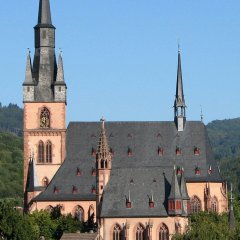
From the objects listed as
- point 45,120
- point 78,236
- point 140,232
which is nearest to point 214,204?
point 140,232

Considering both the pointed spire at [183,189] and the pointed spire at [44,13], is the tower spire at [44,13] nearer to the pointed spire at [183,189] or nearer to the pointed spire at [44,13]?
the pointed spire at [44,13]

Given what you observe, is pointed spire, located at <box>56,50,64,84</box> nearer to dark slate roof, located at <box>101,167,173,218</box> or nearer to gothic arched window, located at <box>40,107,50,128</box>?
gothic arched window, located at <box>40,107,50,128</box>

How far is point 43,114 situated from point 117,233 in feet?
72.8

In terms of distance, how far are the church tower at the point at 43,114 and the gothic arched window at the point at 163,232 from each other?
65.7ft

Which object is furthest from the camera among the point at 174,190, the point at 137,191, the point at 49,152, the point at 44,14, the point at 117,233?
the point at 44,14

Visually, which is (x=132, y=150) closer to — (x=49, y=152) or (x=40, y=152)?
(x=49, y=152)

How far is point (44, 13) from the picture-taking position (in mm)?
146375

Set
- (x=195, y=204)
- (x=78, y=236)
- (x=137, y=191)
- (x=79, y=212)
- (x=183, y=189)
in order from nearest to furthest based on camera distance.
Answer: (x=78, y=236), (x=137, y=191), (x=183, y=189), (x=195, y=204), (x=79, y=212)

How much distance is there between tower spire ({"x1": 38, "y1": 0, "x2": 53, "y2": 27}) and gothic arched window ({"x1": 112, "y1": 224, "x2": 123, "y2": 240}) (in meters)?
31.1

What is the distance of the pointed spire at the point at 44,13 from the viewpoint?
479ft

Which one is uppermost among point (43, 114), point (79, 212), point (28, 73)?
point (28, 73)

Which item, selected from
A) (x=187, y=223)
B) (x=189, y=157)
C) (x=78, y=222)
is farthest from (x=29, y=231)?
(x=189, y=157)

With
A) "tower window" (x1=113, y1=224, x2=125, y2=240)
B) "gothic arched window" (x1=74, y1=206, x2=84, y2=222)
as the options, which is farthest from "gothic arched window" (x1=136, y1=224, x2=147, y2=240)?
"gothic arched window" (x1=74, y1=206, x2=84, y2=222)

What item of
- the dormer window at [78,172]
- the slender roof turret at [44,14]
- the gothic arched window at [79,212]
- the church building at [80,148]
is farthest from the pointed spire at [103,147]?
the slender roof turret at [44,14]
